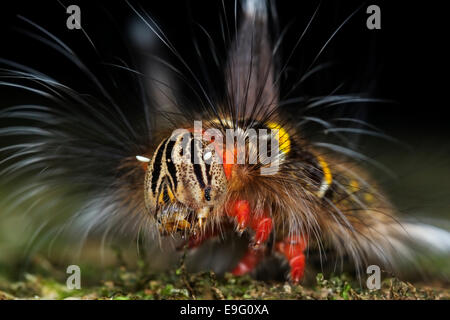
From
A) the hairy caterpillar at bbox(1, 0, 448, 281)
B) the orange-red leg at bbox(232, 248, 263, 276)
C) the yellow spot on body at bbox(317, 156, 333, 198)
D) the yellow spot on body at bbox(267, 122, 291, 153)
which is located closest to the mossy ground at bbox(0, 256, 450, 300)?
the hairy caterpillar at bbox(1, 0, 448, 281)

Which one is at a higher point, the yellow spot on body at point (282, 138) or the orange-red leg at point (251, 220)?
the yellow spot on body at point (282, 138)

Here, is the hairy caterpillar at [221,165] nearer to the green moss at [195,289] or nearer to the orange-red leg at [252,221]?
the orange-red leg at [252,221]

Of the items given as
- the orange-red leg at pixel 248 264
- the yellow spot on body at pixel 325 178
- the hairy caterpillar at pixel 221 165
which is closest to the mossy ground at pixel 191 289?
the hairy caterpillar at pixel 221 165

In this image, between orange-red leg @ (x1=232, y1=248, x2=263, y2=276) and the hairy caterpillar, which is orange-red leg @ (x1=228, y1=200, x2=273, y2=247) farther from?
orange-red leg @ (x1=232, y1=248, x2=263, y2=276)

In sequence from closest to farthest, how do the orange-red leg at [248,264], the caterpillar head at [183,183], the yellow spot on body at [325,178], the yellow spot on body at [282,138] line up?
the caterpillar head at [183,183] < the yellow spot on body at [282,138] < the yellow spot on body at [325,178] < the orange-red leg at [248,264]

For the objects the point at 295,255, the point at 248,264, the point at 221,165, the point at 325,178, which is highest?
the point at 221,165

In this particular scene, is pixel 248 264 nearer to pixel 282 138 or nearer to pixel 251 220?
pixel 251 220

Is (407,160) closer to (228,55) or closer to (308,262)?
(308,262)

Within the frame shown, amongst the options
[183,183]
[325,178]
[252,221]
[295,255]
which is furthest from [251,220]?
[183,183]
